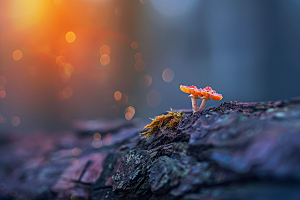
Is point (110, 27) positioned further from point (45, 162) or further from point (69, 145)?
point (45, 162)

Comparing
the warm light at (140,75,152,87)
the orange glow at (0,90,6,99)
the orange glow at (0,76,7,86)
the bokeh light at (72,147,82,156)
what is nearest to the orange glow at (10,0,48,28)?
the orange glow at (0,76,7,86)

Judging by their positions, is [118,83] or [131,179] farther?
[118,83]

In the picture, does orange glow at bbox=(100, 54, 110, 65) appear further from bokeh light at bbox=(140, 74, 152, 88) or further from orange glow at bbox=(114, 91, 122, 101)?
bokeh light at bbox=(140, 74, 152, 88)

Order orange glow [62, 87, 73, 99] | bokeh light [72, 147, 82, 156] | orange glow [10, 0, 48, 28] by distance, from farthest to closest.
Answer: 1. orange glow [62, 87, 73, 99]
2. orange glow [10, 0, 48, 28]
3. bokeh light [72, 147, 82, 156]

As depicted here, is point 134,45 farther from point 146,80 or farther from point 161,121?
point 161,121

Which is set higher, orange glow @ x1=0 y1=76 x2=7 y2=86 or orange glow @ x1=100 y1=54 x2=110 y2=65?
orange glow @ x1=100 y1=54 x2=110 y2=65

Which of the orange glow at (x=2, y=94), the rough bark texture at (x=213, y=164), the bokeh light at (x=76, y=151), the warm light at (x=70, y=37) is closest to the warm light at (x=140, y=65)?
the warm light at (x=70, y=37)

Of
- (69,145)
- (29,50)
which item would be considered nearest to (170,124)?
(69,145)

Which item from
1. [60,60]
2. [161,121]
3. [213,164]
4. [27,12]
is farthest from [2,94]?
Result: [213,164]
